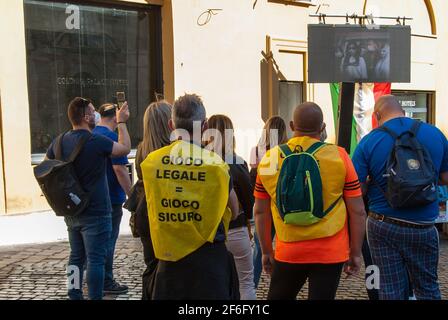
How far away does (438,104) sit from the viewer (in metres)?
15.1

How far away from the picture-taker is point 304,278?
3.52 meters

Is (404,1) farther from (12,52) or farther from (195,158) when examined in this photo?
(195,158)

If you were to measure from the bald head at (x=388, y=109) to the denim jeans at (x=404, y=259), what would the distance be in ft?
2.51

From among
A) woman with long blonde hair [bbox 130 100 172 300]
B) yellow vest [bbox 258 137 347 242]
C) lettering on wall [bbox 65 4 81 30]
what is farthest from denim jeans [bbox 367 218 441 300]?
lettering on wall [bbox 65 4 81 30]

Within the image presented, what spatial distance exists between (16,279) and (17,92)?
2.98 metres

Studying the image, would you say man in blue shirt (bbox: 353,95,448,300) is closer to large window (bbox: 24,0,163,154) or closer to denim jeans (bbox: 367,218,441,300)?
denim jeans (bbox: 367,218,441,300)

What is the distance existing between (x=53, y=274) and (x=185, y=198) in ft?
12.3

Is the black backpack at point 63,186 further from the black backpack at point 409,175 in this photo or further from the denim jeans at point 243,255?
the black backpack at point 409,175

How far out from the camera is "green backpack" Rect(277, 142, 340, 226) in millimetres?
3377

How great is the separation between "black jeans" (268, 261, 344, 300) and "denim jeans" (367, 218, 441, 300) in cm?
60

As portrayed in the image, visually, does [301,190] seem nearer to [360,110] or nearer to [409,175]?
[409,175]

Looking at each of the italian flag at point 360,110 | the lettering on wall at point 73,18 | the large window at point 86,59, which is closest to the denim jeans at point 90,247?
the large window at point 86,59

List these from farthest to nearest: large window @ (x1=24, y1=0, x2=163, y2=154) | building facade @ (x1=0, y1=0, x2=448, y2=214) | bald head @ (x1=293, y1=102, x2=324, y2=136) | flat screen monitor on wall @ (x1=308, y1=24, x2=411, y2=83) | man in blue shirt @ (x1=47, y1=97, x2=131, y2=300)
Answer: flat screen monitor on wall @ (x1=308, y1=24, x2=411, y2=83), large window @ (x1=24, y1=0, x2=163, y2=154), building facade @ (x1=0, y1=0, x2=448, y2=214), man in blue shirt @ (x1=47, y1=97, x2=131, y2=300), bald head @ (x1=293, y1=102, x2=324, y2=136)
